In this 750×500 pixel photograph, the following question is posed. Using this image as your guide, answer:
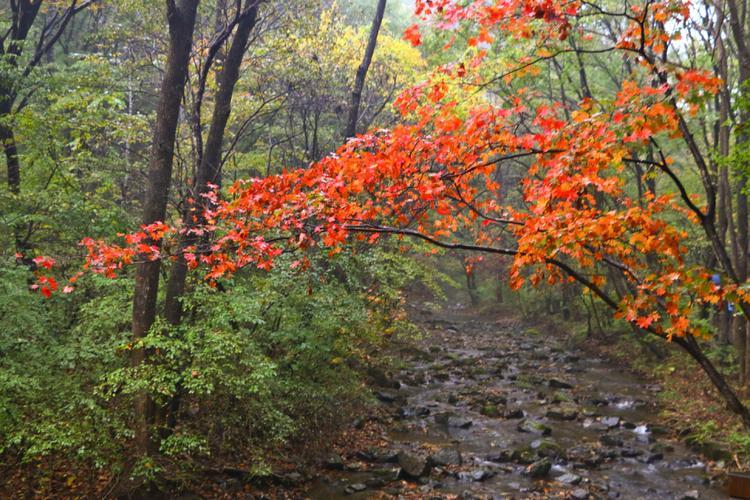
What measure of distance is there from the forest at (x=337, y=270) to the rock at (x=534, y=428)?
0.04m

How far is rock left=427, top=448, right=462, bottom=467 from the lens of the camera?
9.88 m

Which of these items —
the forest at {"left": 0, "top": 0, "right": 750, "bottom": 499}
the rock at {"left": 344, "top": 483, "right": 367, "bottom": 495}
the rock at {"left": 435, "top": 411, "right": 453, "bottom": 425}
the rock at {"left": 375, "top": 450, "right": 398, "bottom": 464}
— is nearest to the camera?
the forest at {"left": 0, "top": 0, "right": 750, "bottom": 499}

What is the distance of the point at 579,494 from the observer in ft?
28.2

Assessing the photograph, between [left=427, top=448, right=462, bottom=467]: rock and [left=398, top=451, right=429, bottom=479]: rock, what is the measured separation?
35cm

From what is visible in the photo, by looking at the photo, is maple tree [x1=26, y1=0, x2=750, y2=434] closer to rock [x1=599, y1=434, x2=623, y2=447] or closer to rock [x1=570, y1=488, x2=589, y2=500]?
rock [x1=570, y1=488, x2=589, y2=500]

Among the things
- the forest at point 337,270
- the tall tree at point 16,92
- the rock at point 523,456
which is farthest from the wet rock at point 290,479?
the tall tree at point 16,92

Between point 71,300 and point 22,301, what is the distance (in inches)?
56.7

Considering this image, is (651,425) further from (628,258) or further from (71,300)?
(71,300)

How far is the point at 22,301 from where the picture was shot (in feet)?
23.2

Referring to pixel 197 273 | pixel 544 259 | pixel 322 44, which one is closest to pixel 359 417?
pixel 197 273

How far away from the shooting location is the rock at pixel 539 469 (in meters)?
9.47

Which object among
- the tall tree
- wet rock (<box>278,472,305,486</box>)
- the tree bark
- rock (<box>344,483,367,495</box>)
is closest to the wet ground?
rock (<box>344,483,367,495</box>)

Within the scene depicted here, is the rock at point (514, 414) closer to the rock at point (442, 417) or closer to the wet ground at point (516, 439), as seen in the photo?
the wet ground at point (516, 439)

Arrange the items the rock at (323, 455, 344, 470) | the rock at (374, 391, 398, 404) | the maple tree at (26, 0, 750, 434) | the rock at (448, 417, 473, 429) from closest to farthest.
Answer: the maple tree at (26, 0, 750, 434), the rock at (323, 455, 344, 470), the rock at (448, 417, 473, 429), the rock at (374, 391, 398, 404)
